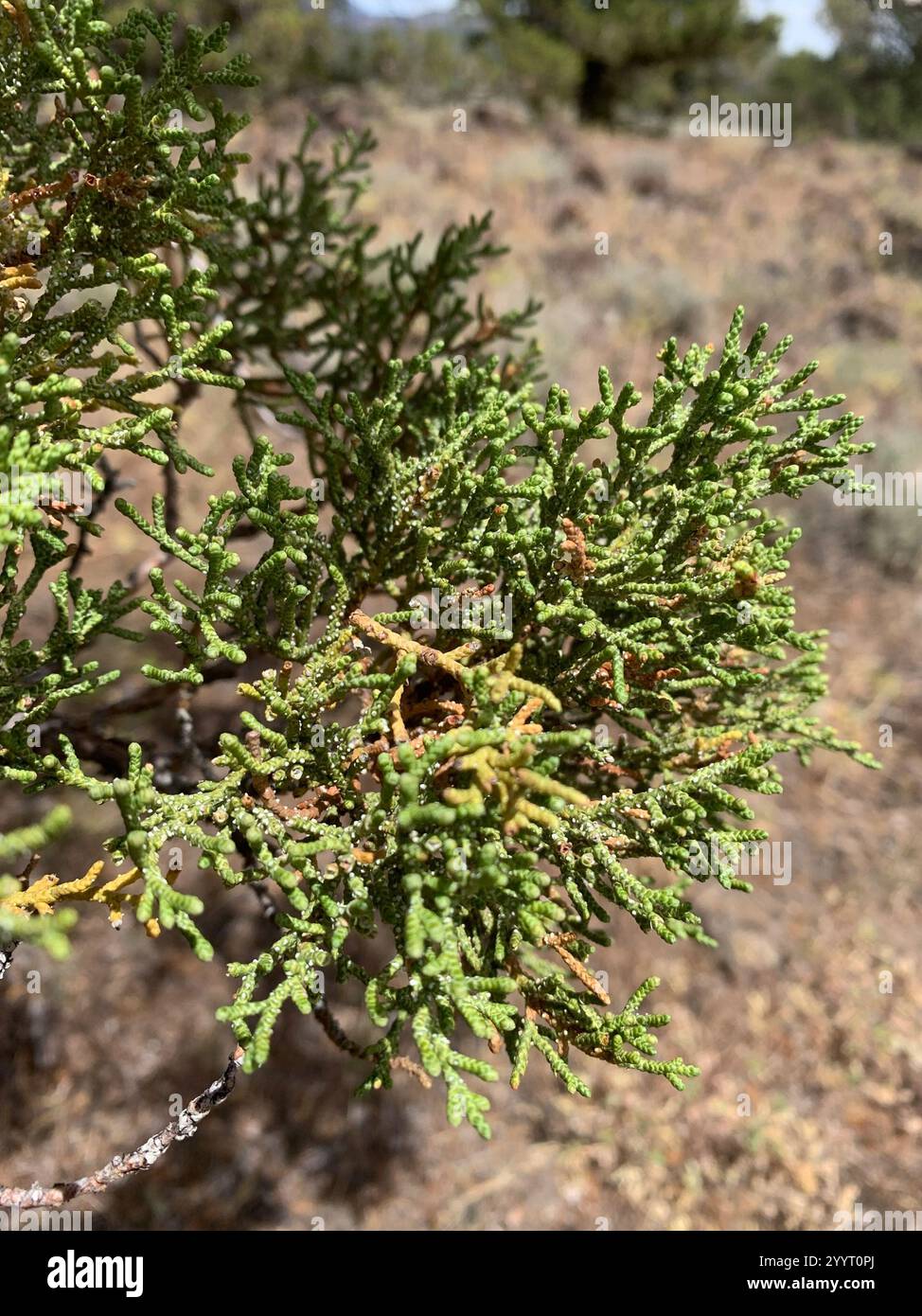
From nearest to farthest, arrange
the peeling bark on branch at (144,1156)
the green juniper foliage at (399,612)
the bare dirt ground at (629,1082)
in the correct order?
the green juniper foliage at (399,612) < the peeling bark on branch at (144,1156) < the bare dirt ground at (629,1082)

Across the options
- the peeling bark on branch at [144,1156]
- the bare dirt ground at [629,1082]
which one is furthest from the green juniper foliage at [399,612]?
the bare dirt ground at [629,1082]

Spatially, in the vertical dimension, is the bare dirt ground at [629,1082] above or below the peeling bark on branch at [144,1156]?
below

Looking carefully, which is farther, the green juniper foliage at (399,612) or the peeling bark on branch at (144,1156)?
the peeling bark on branch at (144,1156)

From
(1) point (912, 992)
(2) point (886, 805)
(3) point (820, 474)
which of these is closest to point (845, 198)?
(2) point (886, 805)

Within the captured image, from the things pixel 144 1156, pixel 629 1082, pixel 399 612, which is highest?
pixel 399 612

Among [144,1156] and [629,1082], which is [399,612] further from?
[629,1082]

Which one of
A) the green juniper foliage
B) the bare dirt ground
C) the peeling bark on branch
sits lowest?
the bare dirt ground

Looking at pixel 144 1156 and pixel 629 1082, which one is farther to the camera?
pixel 629 1082

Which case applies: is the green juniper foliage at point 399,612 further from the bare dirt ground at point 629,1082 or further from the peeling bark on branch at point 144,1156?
the bare dirt ground at point 629,1082

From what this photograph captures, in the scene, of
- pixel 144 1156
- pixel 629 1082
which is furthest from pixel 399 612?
pixel 629 1082

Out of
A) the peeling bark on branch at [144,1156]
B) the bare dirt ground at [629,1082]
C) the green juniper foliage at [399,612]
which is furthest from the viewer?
the bare dirt ground at [629,1082]

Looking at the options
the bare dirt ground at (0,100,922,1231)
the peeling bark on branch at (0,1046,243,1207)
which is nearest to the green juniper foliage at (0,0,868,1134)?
the peeling bark on branch at (0,1046,243,1207)

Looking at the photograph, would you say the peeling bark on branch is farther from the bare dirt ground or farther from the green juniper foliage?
the bare dirt ground
